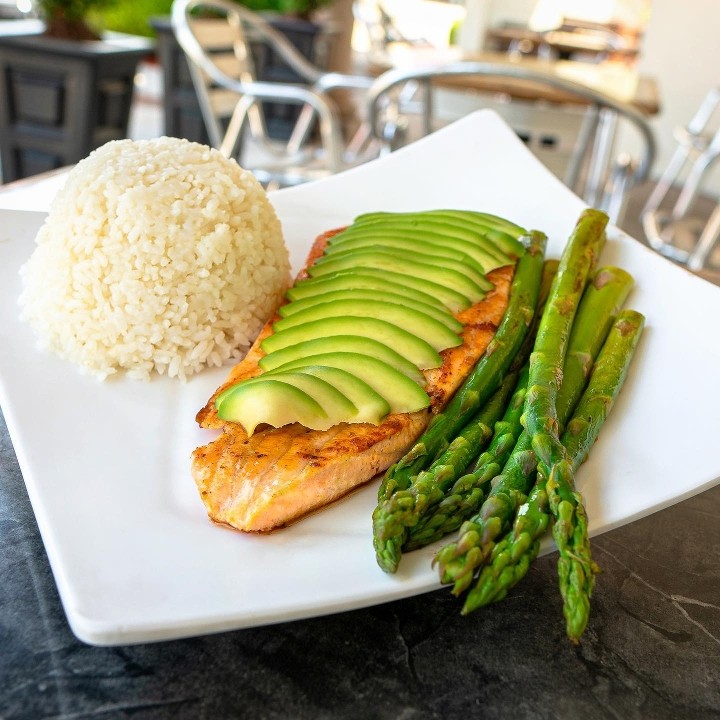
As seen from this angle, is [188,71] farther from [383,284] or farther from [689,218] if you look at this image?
[383,284]

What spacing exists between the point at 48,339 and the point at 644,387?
1.03 metres

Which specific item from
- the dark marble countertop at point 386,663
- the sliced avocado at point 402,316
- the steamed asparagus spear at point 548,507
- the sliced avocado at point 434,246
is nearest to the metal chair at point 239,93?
the sliced avocado at point 434,246

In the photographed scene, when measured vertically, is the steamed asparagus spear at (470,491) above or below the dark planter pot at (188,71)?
above

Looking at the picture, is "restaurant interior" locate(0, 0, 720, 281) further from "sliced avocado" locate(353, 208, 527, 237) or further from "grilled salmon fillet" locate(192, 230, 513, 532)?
"grilled salmon fillet" locate(192, 230, 513, 532)

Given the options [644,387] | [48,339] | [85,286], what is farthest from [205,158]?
[644,387]

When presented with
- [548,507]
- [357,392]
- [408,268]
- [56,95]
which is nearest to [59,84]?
[56,95]

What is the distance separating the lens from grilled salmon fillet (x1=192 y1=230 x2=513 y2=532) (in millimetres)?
1027

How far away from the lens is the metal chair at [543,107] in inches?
125

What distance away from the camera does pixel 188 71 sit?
6.10 m

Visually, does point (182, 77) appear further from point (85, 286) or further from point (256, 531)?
point (256, 531)

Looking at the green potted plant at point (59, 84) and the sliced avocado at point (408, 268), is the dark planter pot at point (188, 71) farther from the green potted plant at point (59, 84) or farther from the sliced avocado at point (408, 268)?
the sliced avocado at point (408, 268)

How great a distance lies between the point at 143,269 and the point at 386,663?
2.83 feet

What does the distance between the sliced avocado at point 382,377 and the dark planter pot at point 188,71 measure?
5.10 meters

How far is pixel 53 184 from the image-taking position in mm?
2012
